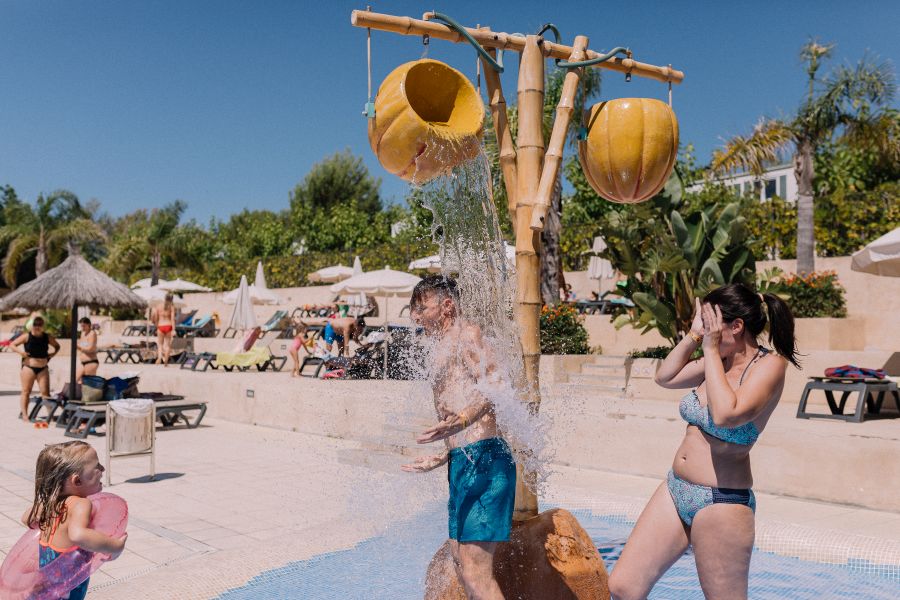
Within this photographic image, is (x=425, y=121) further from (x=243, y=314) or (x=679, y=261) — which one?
(x=243, y=314)

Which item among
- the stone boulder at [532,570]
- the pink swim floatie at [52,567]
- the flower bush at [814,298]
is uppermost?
the flower bush at [814,298]

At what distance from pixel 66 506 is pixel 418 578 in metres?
2.69

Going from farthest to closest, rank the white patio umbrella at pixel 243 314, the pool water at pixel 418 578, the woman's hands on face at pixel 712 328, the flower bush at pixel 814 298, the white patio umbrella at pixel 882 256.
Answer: the white patio umbrella at pixel 243 314
the flower bush at pixel 814 298
the white patio umbrella at pixel 882 256
the pool water at pixel 418 578
the woman's hands on face at pixel 712 328

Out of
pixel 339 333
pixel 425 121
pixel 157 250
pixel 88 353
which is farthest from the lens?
pixel 157 250

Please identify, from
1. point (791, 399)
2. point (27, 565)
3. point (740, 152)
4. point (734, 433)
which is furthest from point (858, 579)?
point (740, 152)

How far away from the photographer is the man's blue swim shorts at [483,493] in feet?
10.1

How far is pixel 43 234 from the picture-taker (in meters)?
46.7

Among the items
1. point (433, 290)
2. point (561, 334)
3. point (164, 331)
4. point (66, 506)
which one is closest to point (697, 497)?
point (433, 290)

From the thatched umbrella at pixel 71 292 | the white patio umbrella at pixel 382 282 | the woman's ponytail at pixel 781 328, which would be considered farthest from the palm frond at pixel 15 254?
Answer: the woman's ponytail at pixel 781 328

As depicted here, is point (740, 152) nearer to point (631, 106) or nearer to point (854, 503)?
point (854, 503)

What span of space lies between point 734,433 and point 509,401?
86 cm

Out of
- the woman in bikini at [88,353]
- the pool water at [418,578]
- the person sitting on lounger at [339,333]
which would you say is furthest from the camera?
the person sitting on lounger at [339,333]

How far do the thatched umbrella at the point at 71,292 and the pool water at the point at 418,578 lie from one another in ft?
28.4

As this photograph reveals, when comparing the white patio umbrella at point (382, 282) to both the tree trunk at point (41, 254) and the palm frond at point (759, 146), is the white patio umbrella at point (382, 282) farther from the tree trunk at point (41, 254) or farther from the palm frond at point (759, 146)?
the tree trunk at point (41, 254)
